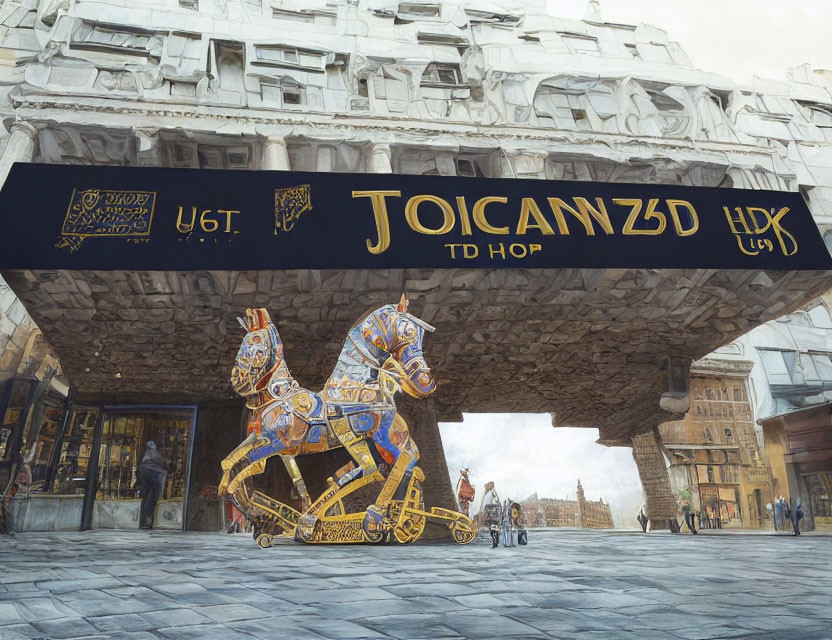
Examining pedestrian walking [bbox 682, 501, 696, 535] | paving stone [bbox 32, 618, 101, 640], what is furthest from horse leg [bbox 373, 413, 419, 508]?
pedestrian walking [bbox 682, 501, 696, 535]

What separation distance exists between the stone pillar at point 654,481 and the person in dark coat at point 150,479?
11.6 metres

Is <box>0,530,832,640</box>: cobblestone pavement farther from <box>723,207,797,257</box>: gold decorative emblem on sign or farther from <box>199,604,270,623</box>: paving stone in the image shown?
<box>723,207,797,257</box>: gold decorative emblem on sign

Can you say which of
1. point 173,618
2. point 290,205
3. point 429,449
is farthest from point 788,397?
point 173,618

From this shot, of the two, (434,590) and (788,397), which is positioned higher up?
(788,397)

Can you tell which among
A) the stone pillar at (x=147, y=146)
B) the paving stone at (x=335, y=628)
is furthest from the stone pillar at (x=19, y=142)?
the paving stone at (x=335, y=628)

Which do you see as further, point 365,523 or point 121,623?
point 365,523

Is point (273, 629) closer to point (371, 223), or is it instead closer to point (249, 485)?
point (249, 485)

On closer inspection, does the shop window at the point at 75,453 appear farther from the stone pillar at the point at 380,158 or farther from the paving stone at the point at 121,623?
the paving stone at the point at 121,623

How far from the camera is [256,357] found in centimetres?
701

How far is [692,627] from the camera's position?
259cm

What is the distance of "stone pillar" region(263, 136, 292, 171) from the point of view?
496 inches

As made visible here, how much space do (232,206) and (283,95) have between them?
25.0 feet

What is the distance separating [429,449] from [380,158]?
260 inches

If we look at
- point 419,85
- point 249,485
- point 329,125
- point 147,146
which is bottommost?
point 249,485
